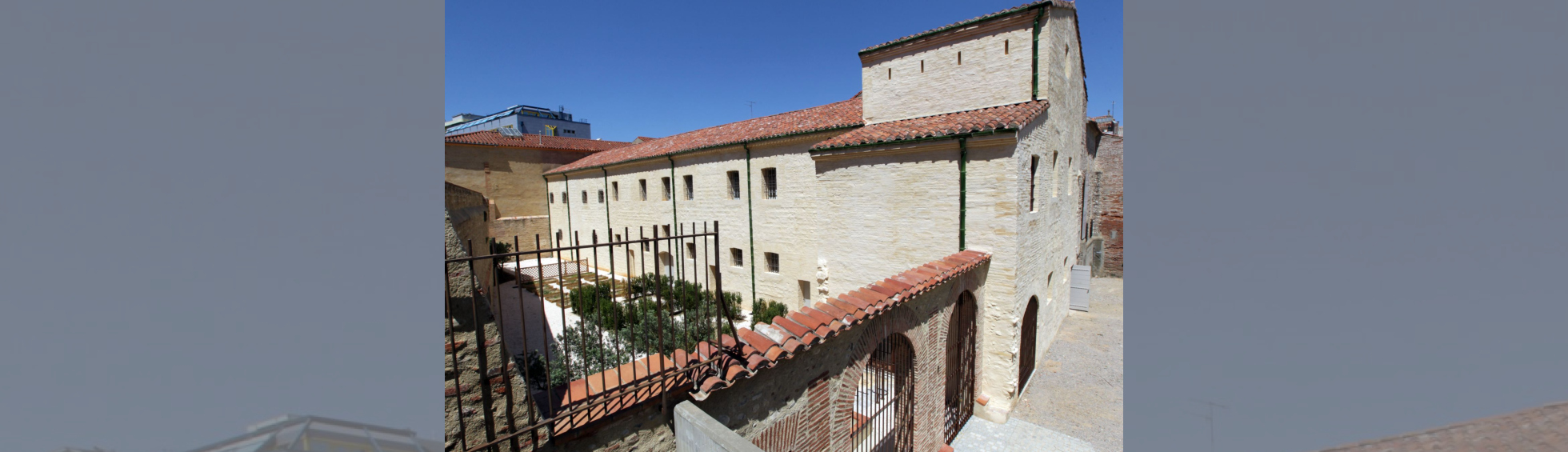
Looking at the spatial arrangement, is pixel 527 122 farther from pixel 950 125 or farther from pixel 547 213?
pixel 950 125

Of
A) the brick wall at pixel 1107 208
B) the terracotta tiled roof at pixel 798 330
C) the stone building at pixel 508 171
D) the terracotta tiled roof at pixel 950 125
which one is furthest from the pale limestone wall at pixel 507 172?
the brick wall at pixel 1107 208

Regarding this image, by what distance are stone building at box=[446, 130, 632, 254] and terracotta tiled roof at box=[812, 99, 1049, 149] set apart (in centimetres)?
1736

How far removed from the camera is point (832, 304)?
15.2 feet

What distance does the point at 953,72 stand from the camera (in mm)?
8211

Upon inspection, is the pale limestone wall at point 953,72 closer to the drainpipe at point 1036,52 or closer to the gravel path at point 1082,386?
the drainpipe at point 1036,52

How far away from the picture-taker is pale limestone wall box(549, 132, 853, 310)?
37.6 ft

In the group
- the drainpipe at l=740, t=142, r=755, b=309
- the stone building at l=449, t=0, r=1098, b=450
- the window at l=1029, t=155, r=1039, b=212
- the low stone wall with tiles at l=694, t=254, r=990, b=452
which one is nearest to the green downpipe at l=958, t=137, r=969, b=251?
the stone building at l=449, t=0, r=1098, b=450

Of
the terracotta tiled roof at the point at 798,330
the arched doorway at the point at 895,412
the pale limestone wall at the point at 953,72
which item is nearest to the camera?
the terracotta tiled roof at the point at 798,330

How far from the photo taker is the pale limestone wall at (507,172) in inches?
760


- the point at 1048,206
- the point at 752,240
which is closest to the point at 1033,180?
the point at 1048,206

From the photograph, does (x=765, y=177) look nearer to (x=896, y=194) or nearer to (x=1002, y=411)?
(x=896, y=194)
